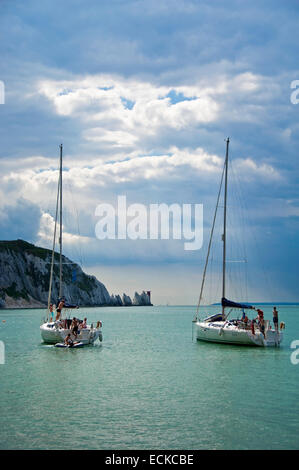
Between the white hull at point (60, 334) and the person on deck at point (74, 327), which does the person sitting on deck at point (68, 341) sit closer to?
the white hull at point (60, 334)

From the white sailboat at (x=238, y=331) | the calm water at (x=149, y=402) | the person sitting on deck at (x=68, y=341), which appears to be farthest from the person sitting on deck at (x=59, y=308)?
the white sailboat at (x=238, y=331)

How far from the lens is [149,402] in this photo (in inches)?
902

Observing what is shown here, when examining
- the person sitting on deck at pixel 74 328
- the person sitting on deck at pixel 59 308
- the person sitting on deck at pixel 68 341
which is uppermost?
the person sitting on deck at pixel 59 308

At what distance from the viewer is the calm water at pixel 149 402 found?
17016 millimetres

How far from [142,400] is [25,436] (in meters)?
7.49

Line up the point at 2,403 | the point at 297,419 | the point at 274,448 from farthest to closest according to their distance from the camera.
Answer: the point at 2,403, the point at 297,419, the point at 274,448

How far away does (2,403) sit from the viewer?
2217 cm

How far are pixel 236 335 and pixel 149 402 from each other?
23000mm

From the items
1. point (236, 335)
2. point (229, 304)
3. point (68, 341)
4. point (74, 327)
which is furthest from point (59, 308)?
point (236, 335)

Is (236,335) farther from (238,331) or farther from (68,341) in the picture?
(68,341)

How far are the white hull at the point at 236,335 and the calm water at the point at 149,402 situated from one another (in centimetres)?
401
